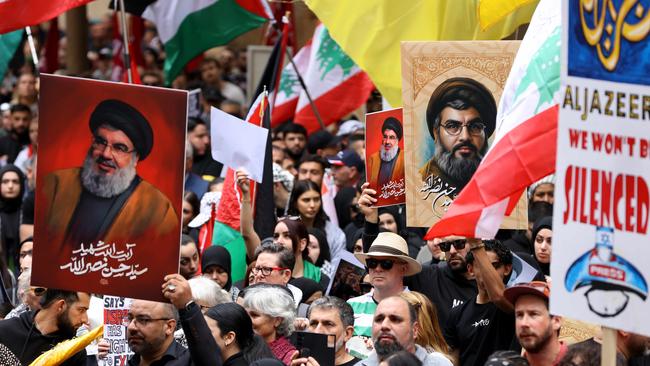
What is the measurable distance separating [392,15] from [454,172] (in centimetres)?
267

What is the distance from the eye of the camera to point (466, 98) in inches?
376

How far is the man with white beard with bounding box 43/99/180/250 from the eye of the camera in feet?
26.5

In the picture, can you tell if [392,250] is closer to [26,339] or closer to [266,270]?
[266,270]

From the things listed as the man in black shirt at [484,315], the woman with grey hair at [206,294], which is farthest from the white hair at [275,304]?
the man in black shirt at [484,315]

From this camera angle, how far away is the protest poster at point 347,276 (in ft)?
34.0

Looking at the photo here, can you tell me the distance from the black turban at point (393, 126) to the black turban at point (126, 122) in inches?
110

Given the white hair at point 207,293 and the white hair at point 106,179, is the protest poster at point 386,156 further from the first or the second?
the white hair at point 106,179

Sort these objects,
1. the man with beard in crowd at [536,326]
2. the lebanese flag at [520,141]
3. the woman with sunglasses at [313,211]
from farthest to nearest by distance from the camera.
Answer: the woman with sunglasses at [313,211] < the man with beard in crowd at [536,326] < the lebanese flag at [520,141]

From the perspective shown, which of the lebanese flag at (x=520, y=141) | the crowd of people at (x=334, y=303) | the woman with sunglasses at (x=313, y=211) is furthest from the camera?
the woman with sunglasses at (x=313, y=211)

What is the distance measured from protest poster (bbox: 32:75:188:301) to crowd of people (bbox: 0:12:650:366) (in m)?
0.24

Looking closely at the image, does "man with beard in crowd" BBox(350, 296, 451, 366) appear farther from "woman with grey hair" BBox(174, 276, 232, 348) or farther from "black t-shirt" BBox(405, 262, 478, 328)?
"woman with grey hair" BBox(174, 276, 232, 348)

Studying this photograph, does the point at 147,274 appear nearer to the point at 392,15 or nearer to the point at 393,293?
the point at 393,293

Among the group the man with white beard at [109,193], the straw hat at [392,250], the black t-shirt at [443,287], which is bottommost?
the black t-shirt at [443,287]

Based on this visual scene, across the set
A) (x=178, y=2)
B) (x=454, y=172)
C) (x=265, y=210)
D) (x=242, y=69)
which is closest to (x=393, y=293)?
(x=454, y=172)
